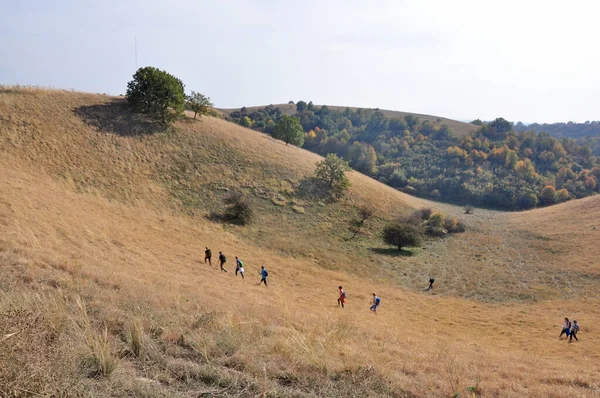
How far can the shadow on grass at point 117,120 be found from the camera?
4266 centimetres

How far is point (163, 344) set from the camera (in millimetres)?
5730

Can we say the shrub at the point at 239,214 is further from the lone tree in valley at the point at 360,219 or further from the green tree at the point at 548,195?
the green tree at the point at 548,195

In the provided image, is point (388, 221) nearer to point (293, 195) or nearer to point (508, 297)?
point (293, 195)

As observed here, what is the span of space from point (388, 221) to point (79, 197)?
114 ft

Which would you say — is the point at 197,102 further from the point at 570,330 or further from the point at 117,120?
the point at 570,330

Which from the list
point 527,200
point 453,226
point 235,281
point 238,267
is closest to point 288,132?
point 453,226

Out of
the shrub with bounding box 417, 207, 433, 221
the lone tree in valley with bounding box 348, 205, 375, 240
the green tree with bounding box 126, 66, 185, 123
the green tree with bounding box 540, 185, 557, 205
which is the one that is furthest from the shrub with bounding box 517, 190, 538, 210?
the green tree with bounding box 126, 66, 185, 123

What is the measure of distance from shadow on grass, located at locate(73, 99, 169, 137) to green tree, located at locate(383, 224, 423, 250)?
33439mm

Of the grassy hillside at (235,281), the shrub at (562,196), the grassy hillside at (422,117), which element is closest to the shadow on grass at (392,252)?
the grassy hillside at (235,281)

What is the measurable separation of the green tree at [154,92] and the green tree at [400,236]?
34110 mm

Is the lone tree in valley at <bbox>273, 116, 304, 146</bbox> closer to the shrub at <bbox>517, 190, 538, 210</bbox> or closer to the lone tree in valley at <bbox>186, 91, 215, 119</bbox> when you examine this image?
the lone tree in valley at <bbox>186, 91, 215, 119</bbox>

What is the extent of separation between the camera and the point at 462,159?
104m

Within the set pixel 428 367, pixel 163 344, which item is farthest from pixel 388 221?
pixel 163 344

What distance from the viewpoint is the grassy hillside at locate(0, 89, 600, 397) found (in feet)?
16.5
